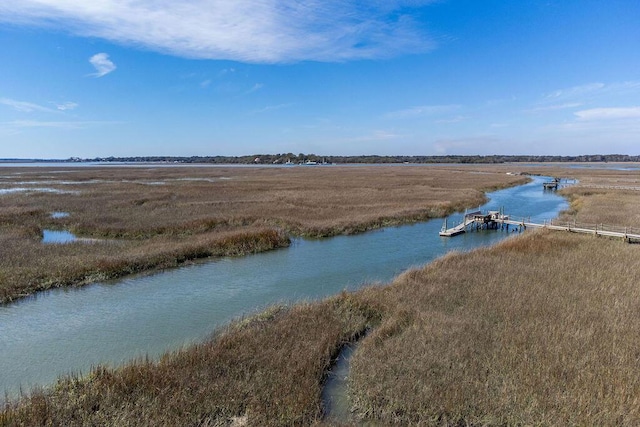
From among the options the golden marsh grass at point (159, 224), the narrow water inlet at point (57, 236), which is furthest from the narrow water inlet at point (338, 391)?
the narrow water inlet at point (57, 236)

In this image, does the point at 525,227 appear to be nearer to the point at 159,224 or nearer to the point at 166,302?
the point at 166,302

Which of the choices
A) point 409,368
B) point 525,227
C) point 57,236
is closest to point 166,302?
point 409,368

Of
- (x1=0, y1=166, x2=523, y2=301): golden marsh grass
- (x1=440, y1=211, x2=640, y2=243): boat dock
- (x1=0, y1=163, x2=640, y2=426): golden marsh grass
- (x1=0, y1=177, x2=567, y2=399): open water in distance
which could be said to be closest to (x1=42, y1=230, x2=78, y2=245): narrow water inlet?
(x1=0, y1=166, x2=523, y2=301): golden marsh grass

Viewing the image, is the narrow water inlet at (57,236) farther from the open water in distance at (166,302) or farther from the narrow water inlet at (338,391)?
the narrow water inlet at (338,391)

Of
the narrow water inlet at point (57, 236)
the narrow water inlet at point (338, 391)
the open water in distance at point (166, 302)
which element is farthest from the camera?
the narrow water inlet at point (57, 236)

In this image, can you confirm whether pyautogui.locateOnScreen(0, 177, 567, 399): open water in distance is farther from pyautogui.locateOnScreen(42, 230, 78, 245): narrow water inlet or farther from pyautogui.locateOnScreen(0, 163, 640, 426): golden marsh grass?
pyautogui.locateOnScreen(42, 230, 78, 245): narrow water inlet

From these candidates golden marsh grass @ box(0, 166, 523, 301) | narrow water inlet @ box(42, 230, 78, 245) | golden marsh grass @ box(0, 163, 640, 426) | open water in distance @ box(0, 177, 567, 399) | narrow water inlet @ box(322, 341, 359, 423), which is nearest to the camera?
golden marsh grass @ box(0, 163, 640, 426)

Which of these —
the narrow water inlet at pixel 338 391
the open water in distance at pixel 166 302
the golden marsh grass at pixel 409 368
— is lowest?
the narrow water inlet at pixel 338 391
